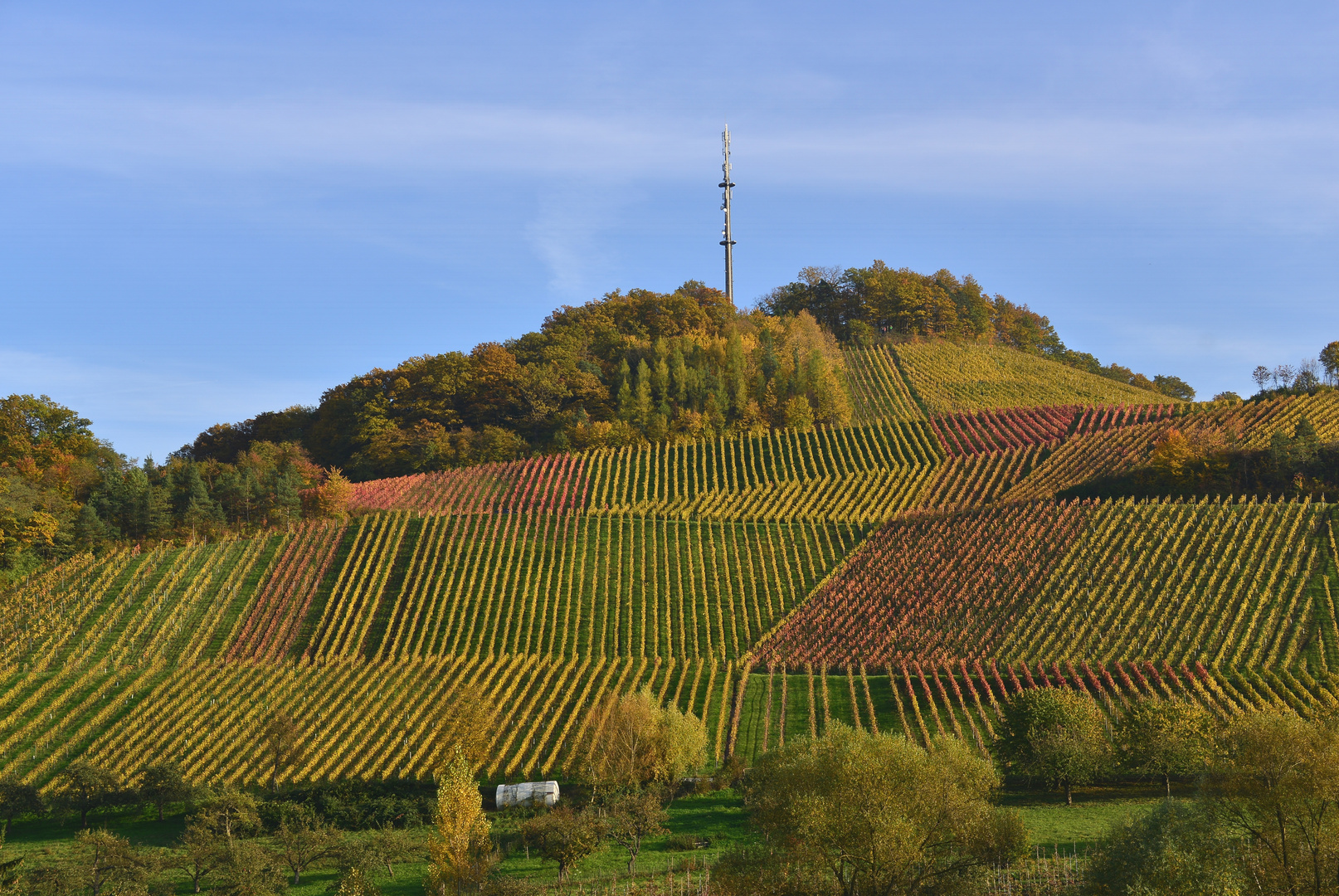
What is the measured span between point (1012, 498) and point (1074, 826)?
105 feet

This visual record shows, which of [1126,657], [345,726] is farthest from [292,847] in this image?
[1126,657]

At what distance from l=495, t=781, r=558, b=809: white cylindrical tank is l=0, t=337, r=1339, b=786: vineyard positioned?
173 centimetres

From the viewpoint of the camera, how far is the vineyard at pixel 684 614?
39.9 meters

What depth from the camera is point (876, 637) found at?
46.1 metres

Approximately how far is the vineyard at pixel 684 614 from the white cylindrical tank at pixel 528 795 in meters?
1.73

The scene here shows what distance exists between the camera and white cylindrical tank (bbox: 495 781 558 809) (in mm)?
34594

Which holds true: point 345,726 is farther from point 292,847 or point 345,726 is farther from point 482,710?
point 292,847

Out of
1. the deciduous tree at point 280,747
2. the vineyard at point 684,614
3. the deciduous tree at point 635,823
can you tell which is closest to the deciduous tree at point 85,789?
the vineyard at point 684,614

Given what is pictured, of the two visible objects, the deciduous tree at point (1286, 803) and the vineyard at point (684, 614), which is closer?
the deciduous tree at point (1286, 803)

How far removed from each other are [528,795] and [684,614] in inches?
630

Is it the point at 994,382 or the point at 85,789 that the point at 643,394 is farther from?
the point at 85,789

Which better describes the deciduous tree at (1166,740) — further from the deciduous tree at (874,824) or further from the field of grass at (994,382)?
the field of grass at (994,382)

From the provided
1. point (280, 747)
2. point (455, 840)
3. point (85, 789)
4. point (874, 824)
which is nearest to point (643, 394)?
point (280, 747)

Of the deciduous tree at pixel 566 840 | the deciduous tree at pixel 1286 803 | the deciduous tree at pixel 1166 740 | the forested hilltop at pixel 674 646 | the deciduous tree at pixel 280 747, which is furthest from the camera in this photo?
the deciduous tree at pixel 280 747
